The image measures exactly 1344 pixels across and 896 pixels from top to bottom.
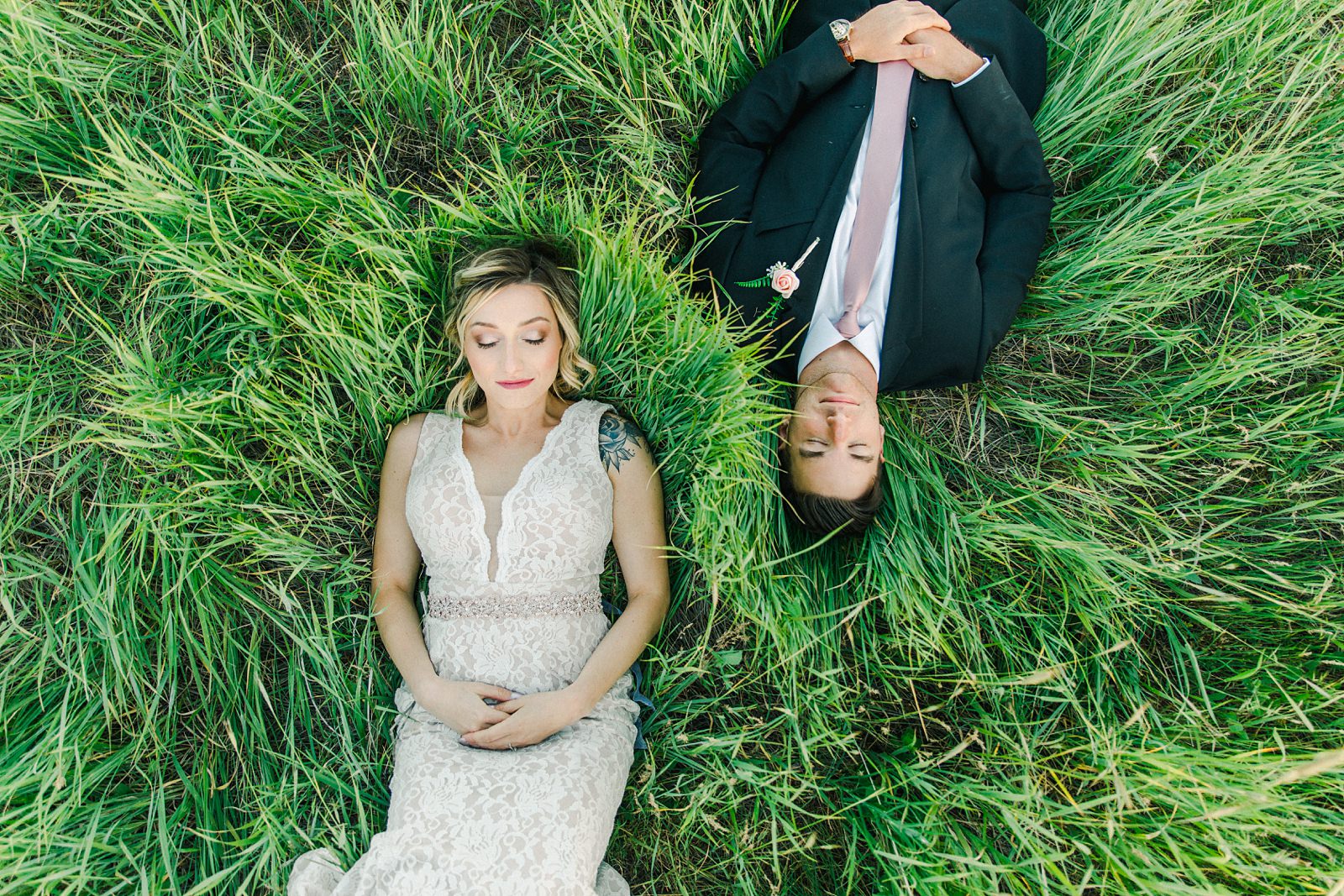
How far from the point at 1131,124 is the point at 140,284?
3.79 meters

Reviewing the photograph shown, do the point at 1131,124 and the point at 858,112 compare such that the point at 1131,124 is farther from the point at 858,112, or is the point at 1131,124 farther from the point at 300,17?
the point at 300,17

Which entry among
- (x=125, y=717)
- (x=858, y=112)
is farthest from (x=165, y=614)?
(x=858, y=112)

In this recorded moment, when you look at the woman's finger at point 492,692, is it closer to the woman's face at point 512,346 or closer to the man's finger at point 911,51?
the woman's face at point 512,346

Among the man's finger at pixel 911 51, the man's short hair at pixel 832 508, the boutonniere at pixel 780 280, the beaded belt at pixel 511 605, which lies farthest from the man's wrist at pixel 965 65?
the beaded belt at pixel 511 605

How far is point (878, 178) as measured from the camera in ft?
8.69

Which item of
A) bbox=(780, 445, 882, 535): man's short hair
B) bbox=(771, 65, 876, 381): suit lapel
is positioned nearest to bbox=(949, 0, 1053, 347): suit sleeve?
bbox=(771, 65, 876, 381): suit lapel

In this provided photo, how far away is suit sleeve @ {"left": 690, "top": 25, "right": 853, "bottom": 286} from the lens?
8.63 ft

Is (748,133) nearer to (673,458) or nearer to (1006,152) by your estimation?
(1006,152)

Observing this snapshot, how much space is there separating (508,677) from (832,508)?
1259mm

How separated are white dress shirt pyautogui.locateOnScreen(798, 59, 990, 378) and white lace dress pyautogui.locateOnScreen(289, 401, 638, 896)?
2.80 ft

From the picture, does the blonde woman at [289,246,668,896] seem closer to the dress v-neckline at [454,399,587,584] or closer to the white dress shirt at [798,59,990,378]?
the dress v-neckline at [454,399,587,584]

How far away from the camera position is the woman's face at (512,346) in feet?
8.01

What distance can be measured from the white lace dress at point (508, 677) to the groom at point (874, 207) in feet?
2.64

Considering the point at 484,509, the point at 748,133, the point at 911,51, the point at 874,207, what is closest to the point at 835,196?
the point at 874,207
